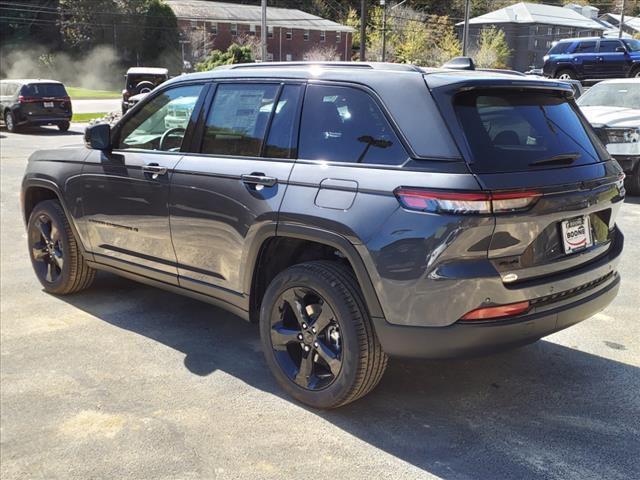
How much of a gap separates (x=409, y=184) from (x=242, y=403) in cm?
158

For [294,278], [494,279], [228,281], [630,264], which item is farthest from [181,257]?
[630,264]

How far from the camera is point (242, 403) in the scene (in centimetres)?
366

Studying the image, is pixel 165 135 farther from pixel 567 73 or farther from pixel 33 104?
pixel 567 73

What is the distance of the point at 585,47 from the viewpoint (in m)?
24.7

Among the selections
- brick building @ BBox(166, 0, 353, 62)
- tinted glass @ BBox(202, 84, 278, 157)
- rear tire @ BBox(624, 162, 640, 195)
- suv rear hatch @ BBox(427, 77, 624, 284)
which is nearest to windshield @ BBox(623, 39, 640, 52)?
rear tire @ BBox(624, 162, 640, 195)

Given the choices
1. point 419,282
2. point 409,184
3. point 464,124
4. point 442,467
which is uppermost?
point 464,124

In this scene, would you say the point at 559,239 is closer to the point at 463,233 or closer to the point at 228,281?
the point at 463,233

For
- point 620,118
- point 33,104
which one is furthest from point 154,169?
point 33,104

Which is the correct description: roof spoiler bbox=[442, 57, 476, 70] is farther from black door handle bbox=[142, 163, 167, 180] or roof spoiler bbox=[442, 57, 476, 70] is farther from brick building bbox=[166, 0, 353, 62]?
brick building bbox=[166, 0, 353, 62]

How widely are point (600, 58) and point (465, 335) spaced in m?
24.4

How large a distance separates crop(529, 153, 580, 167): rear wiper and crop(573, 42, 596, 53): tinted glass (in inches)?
932

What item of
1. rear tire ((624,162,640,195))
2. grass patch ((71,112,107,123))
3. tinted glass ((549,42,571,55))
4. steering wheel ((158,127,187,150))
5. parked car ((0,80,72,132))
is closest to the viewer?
steering wheel ((158,127,187,150))

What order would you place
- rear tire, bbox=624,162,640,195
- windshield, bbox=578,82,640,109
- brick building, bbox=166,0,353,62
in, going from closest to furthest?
rear tire, bbox=624,162,640,195, windshield, bbox=578,82,640,109, brick building, bbox=166,0,353,62

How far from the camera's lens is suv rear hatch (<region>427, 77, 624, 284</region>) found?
119 inches
